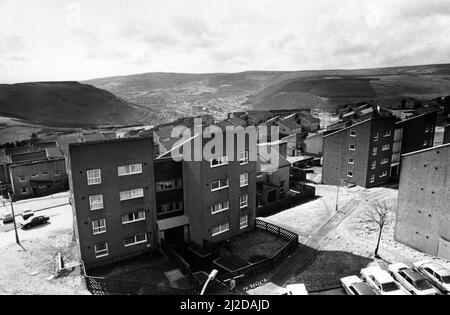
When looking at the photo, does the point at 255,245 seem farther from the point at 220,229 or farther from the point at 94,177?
the point at 94,177

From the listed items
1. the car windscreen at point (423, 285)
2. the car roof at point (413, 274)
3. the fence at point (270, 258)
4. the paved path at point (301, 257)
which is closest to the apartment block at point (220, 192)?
the fence at point (270, 258)

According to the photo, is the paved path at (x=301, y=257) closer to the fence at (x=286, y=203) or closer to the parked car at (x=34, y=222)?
the fence at (x=286, y=203)

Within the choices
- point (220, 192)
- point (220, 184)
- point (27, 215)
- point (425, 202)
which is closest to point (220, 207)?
point (220, 192)

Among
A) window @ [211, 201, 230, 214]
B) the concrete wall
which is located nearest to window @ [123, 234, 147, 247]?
window @ [211, 201, 230, 214]

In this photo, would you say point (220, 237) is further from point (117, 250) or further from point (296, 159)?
point (296, 159)

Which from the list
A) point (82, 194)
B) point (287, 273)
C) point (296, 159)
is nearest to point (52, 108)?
point (296, 159)

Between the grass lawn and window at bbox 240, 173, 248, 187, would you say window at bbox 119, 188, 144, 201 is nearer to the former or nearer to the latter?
the grass lawn
